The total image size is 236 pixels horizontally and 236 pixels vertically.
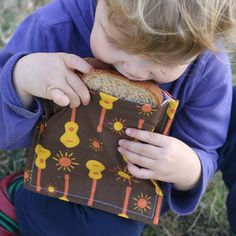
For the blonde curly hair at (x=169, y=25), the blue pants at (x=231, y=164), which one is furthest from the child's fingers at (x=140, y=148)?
the blue pants at (x=231, y=164)

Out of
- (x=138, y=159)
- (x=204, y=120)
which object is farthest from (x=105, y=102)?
(x=204, y=120)

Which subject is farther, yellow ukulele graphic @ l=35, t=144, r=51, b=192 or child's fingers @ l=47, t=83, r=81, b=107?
yellow ukulele graphic @ l=35, t=144, r=51, b=192

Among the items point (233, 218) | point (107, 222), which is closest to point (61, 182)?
point (107, 222)

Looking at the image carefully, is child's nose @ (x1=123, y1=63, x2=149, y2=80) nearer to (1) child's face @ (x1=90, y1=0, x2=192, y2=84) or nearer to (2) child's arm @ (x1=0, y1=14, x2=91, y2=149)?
(1) child's face @ (x1=90, y1=0, x2=192, y2=84)

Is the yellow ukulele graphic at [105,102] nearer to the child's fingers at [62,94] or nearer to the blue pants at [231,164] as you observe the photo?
the child's fingers at [62,94]

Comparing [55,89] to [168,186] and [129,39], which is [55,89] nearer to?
[129,39]

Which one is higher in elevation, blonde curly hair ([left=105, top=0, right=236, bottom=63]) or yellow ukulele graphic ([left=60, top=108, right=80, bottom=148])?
blonde curly hair ([left=105, top=0, right=236, bottom=63])

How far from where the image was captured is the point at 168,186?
122cm

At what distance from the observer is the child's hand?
1.07 metres

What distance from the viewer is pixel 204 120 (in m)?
1.21

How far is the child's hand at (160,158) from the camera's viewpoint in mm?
1074

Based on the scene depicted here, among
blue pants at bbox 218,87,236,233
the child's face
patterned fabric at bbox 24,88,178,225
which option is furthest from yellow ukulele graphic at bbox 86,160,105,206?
blue pants at bbox 218,87,236,233

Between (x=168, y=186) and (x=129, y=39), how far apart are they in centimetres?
45

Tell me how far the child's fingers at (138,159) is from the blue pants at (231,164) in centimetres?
32
